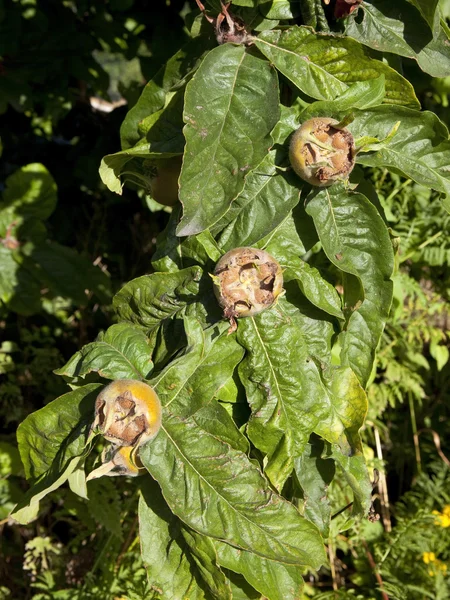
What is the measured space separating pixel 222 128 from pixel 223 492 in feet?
2.39

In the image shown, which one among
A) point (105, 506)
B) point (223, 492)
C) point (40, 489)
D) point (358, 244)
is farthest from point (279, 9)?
point (105, 506)

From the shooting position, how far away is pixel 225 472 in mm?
1233

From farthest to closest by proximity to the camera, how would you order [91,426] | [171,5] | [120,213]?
[120,213], [171,5], [91,426]

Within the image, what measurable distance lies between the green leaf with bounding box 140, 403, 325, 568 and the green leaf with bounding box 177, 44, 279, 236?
41 centimetres

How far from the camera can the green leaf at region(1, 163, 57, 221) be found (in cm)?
244

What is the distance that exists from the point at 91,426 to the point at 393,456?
227 cm

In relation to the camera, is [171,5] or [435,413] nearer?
[171,5]

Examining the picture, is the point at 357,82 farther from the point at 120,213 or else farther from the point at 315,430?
the point at 120,213

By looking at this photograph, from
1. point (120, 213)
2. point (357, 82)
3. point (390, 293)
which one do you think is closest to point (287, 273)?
point (390, 293)

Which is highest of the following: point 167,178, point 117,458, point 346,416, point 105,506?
point 167,178

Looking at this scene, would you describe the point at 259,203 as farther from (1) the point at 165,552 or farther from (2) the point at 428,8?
(1) the point at 165,552

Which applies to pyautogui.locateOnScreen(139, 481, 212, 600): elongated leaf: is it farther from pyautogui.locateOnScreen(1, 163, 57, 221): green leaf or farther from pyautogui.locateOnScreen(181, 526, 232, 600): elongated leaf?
pyautogui.locateOnScreen(1, 163, 57, 221): green leaf

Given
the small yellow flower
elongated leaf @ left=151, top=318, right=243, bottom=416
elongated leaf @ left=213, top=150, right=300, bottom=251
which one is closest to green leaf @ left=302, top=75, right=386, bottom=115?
elongated leaf @ left=213, top=150, right=300, bottom=251

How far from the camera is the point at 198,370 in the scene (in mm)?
1247
